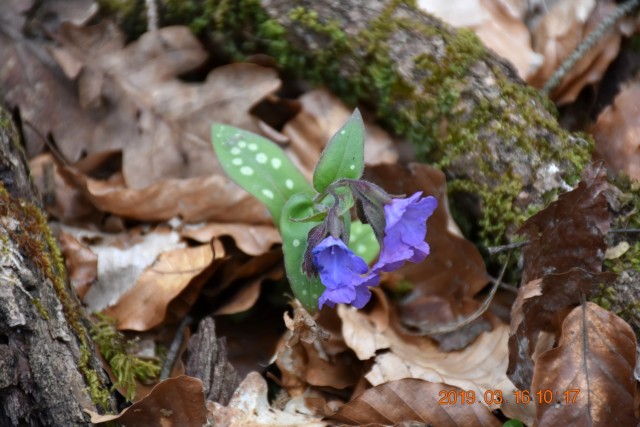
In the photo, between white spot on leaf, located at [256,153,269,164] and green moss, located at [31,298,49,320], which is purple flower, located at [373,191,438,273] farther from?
green moss, located at [31,298,49,320]

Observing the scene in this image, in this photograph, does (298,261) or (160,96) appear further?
(160,96)

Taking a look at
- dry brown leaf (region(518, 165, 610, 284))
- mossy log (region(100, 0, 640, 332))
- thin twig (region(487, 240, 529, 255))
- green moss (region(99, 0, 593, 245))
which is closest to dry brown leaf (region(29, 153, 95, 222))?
mossy log (region(100, 0, 640, 332))

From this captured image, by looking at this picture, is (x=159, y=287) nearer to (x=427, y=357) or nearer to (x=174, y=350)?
(x=174, y=350)

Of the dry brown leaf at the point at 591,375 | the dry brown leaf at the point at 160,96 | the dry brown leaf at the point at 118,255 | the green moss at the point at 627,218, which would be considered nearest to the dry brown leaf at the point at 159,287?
the dry brown leaf at the point at 118,255

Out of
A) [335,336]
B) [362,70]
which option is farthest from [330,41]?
[335,336]

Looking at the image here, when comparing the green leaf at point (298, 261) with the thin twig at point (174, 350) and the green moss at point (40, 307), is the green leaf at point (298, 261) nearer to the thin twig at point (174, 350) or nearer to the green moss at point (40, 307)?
the thin twig at point (174, 350)

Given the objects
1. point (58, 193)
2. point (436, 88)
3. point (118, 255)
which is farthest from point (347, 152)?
point (58, 193)
